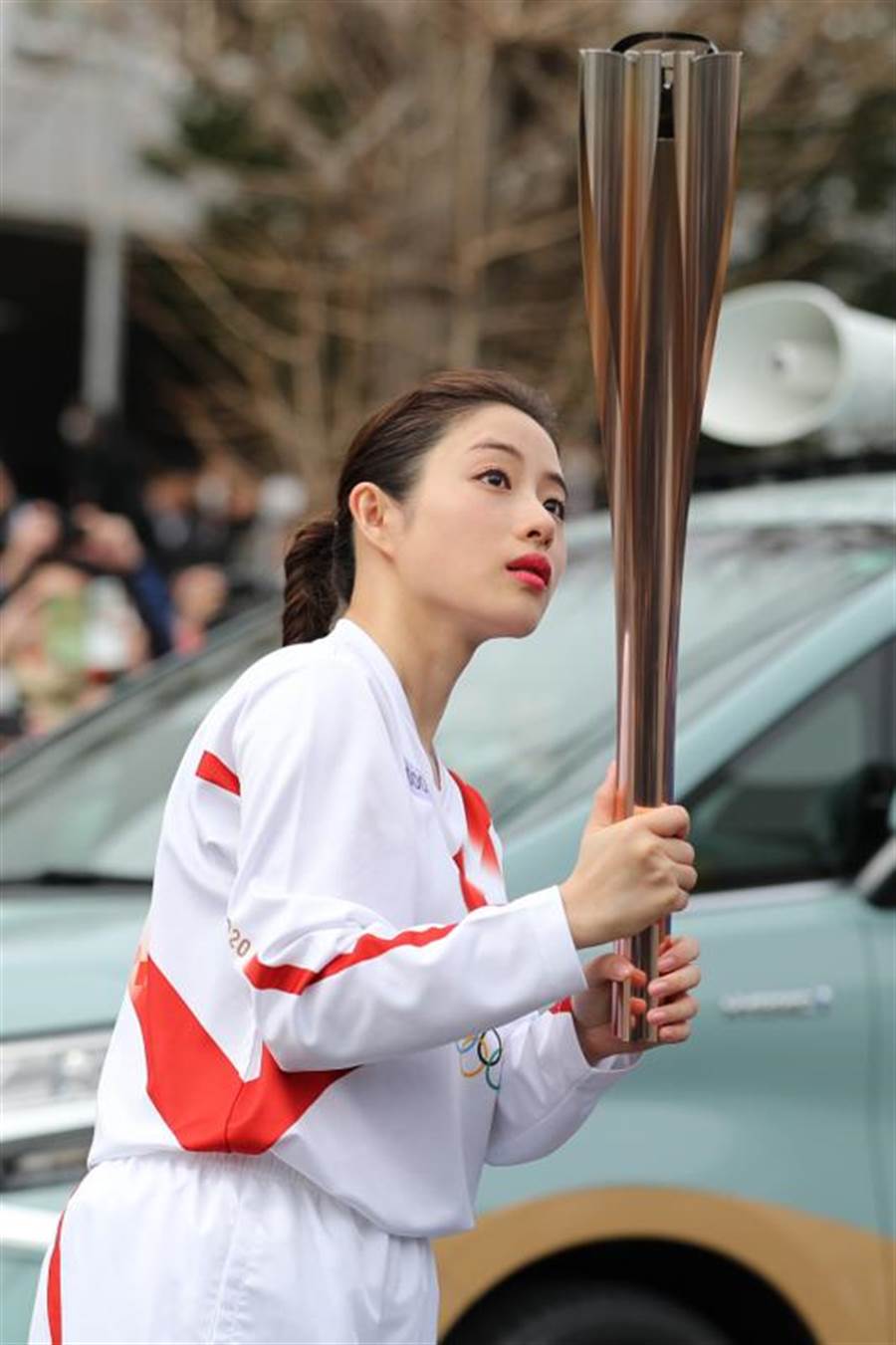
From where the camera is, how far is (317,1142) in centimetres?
198

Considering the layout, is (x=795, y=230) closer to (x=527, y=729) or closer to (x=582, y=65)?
(x=527, y=729)

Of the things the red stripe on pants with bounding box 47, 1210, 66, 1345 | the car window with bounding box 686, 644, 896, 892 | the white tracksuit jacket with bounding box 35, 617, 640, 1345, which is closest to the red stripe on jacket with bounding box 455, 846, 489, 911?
the white tracksuit jacket with bounding box 35, 617, 640, 1345

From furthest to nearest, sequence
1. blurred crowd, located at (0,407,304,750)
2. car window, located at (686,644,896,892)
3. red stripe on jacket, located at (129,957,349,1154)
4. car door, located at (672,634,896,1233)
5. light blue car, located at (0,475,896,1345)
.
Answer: blurred crowd, located at (0,407,304,750) < car window, located at (686,644,896,892) < car door, located at (672,634,896,1233) < light blue car, located at (0,475,896,1345) < red stripe on jacket, located at (129,957,349,1154)

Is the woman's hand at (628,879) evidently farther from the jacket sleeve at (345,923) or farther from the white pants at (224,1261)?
the white pants at (224,1261)

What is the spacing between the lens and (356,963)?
1.85 m

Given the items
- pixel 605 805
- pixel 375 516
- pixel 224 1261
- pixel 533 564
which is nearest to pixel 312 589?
pixel 375 516

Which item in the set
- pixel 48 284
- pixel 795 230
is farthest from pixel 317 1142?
pixel 48 284

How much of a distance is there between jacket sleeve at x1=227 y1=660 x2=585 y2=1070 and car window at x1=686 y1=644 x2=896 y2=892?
1.59 meters

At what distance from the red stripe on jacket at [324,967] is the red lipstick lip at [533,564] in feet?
1.27

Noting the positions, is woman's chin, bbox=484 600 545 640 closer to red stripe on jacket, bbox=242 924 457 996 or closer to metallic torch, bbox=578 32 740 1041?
metallic torch, bbox=578 32 740 1041

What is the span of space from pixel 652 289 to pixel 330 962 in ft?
2.01

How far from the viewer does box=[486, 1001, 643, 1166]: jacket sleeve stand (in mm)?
2225

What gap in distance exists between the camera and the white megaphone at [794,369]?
3.57 metres

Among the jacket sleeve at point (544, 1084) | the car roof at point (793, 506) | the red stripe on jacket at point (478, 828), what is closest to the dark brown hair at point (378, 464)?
the red stripe on jacket at point (478, 828)
